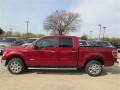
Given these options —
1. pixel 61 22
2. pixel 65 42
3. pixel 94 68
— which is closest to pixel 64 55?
pixel 65 42

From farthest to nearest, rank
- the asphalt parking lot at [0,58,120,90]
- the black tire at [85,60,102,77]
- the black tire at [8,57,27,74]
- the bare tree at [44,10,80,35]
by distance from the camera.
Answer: the bare tree at [44,10,80,35], the black tire at [8,57,27,74], the black tire at [85,60,102,77], the asphalt parking lot at [0,58,120,90]

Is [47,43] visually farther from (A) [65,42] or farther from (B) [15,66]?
(B) [15,66]

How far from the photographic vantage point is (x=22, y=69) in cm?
1038

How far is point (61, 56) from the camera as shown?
1024 cm

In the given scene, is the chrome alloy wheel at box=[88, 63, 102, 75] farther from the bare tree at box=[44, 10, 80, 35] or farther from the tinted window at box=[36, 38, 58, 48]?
the bare tree at box=[44, 10, 80, 35]

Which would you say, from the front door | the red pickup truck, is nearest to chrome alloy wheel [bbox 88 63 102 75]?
the red pickup truck

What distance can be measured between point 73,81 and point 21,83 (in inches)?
81.5

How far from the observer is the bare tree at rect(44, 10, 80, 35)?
6359 cm

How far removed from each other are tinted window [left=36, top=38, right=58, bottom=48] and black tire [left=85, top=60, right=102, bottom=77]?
6.04 ft

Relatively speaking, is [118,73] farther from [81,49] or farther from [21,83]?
[21,83]

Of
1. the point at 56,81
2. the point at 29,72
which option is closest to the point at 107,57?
the point at 56,81

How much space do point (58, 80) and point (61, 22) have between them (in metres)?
56.3

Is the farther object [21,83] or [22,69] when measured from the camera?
[22,69]

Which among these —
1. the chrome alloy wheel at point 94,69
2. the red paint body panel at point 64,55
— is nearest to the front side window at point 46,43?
the red paint body panel at point 64,55
